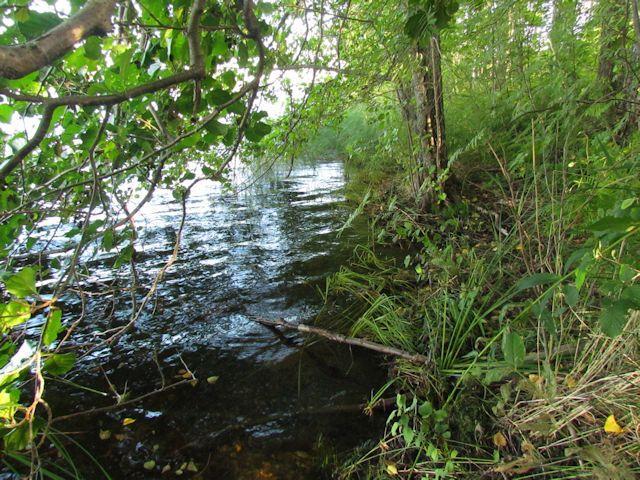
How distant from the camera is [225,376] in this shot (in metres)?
2.43

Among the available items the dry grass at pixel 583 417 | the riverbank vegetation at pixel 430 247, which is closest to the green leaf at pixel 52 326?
the riverbank vegetation at pixel 430 247

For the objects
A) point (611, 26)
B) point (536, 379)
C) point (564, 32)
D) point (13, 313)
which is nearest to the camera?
point (13, 313)

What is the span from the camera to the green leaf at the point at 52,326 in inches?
43.1

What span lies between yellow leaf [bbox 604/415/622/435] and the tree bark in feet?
6.08

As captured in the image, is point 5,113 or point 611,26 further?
point 611,26

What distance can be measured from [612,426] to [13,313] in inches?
79.6

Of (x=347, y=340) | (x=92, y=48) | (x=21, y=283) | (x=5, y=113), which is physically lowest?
(x=347, y=340)

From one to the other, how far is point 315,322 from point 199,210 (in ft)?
15.5

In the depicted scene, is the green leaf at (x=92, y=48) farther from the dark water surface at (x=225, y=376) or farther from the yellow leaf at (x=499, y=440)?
the yellow leaf at (x=499, y=440)

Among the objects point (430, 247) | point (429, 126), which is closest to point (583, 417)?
point (430, 247)

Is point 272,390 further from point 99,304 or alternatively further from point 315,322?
point 99,304

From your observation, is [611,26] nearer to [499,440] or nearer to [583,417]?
[583,417]

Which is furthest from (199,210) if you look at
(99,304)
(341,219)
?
(99,304)

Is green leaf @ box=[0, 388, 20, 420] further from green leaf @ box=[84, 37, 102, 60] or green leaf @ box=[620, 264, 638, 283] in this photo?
green leaf @ box=[620, 264, 638, 283]
